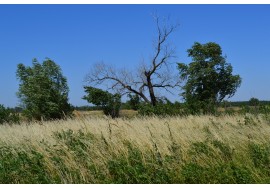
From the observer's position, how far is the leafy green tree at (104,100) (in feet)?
97.4

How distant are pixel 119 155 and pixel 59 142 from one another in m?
1.59


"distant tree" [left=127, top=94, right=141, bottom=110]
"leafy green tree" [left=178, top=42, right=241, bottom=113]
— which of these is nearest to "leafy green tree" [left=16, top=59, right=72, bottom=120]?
"distant tree" [left=127, top=94, right=141, bottom=110]

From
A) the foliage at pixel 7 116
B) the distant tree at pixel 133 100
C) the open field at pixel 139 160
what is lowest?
the open field at pixel 139 160

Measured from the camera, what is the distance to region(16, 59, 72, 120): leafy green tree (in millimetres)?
27703

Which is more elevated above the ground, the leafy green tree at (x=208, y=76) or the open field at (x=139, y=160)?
the leafy green tree at (x=208, y=76)

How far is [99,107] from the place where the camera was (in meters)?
30.2

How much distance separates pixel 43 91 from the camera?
1188 inches

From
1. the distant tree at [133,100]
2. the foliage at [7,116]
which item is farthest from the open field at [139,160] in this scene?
the distant tree at [133,100]

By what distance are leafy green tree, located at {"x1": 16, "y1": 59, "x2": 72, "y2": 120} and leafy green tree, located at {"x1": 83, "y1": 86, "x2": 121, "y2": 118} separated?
2.16 meters

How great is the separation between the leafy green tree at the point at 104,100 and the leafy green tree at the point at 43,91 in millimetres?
2161

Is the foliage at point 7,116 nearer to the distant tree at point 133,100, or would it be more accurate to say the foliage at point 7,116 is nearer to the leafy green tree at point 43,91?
the leafy green tree at point 43,91

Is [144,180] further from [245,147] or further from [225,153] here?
[245,147]

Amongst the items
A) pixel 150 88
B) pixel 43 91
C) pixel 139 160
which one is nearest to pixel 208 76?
pixel 150 88

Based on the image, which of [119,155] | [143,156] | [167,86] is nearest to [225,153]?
[143,156]
